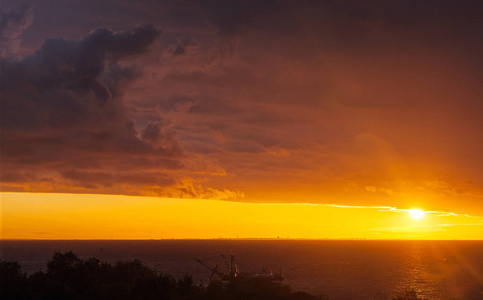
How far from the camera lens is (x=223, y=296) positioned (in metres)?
75.2

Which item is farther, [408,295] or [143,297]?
[408,295]

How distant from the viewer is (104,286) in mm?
67375

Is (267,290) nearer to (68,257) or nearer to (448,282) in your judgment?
(68,257)

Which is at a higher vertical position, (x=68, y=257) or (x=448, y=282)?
(x=68, y=257)

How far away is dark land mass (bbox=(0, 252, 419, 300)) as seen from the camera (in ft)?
213

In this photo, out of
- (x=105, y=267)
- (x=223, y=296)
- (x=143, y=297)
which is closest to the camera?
(x=143, y=297)

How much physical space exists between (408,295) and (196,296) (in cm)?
3573

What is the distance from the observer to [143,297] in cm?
6431

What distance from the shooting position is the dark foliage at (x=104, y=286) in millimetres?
64938

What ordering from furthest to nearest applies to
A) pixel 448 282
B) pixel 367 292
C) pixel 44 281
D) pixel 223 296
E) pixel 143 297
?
pixel 448 282 → pixel 367 292 → pixel 223 296 → pixel 44 281 → pixel 143 297

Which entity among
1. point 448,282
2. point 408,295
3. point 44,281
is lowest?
point 448,282

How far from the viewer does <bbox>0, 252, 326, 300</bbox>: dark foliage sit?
64.9 m

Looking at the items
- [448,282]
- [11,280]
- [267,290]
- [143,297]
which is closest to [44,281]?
[11,280]

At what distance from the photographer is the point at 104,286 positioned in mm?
67375
